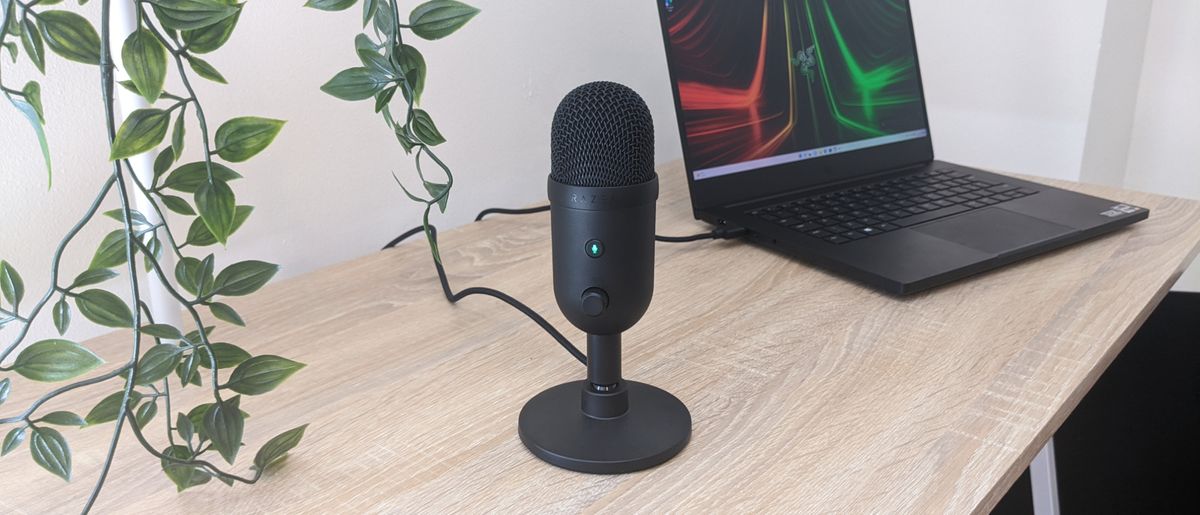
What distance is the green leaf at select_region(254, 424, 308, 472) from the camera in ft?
1.70

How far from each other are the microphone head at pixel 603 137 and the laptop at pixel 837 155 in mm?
354

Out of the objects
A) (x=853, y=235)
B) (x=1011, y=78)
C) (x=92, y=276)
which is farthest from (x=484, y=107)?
(x=1011, y=78)

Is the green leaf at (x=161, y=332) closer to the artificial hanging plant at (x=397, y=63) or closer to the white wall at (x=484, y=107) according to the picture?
the artificial hanging plant at (x=397, y=63)

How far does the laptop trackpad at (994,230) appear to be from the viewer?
84 centimetres

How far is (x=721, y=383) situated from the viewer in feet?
2.07

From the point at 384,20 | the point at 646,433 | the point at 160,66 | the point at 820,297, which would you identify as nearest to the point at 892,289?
the point at 820,297

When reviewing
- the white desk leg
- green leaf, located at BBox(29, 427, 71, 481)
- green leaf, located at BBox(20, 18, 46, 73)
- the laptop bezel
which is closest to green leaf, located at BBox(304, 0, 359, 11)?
green leaf, located at BBox(20, 18, 46, 73)

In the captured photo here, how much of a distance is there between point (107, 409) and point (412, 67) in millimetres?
239

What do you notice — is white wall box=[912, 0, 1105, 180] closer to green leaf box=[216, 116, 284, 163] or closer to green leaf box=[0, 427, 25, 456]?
green leaf box=[216, 116, 284, 163]

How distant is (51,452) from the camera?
41 cm

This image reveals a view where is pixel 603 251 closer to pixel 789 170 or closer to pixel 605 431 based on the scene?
pixel 605 431

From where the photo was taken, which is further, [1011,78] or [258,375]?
[1011,78]

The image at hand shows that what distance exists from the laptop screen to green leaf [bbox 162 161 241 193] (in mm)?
573

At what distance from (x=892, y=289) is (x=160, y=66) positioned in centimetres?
57
